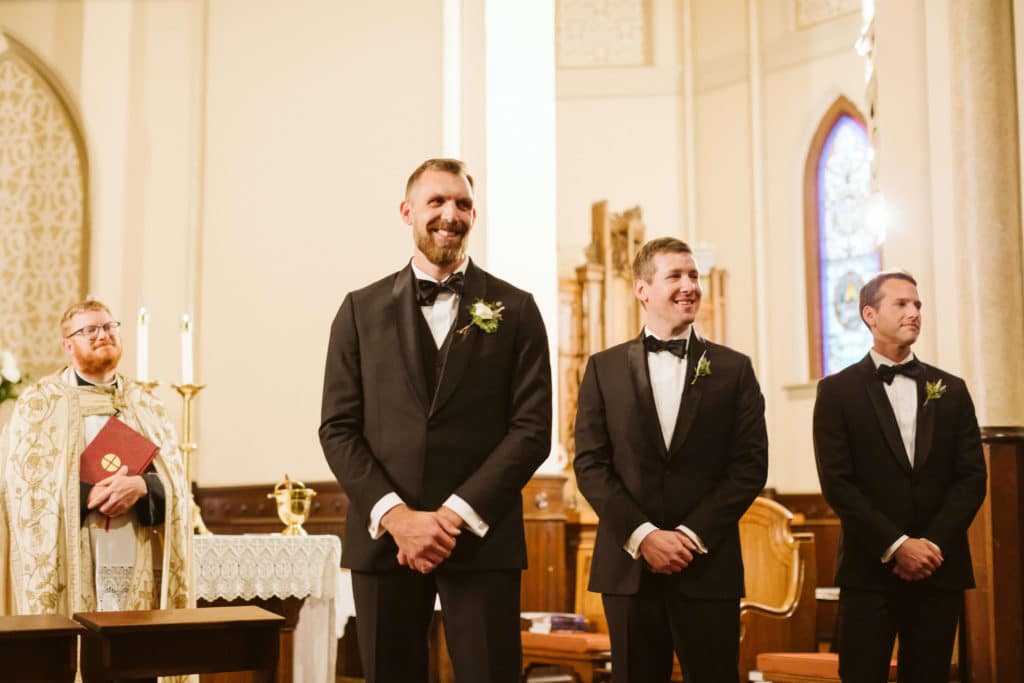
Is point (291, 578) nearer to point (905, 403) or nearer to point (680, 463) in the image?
point (680, 463)

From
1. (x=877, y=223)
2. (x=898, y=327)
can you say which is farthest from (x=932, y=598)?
(x=877, y=223)

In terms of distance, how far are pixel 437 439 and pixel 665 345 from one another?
101cm

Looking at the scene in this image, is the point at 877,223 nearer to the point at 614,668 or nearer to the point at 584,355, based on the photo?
the point at 614,668

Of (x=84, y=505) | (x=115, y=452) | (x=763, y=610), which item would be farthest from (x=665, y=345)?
(x=763, y=610)

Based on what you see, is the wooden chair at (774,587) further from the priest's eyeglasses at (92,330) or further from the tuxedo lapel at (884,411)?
the priest's eyeglasses at (92,330)

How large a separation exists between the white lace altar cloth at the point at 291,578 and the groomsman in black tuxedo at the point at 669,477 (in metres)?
2.22

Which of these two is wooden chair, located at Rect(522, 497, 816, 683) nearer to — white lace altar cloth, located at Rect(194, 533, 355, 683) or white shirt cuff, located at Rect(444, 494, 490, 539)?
white lace altar cloth, located at Rect(194, 533, 355, 683)

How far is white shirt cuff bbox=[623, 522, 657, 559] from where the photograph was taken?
3.57m

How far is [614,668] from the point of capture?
11.8ft

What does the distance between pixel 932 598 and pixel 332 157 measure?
225 inches

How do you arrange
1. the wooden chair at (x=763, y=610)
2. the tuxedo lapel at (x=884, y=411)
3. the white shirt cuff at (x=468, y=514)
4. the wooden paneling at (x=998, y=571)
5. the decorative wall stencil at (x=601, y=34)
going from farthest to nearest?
the decorative wall stencil at (x=601, y=34), the wooden chair at (x=763, y=610), the wooden paneling at (x=998, y=571), the tuxedo lapel at (x=884, y=411), the white shirt cuff at (x=468, y=514)

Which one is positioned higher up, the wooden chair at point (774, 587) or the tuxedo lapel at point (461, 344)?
the tuxedo lapel at point (461, 344)

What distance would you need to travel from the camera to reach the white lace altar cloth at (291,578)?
5781 millimetres

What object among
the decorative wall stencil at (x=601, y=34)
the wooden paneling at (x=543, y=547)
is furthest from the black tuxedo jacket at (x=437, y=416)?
the decorative wall stencil at (x=601, y=34)
